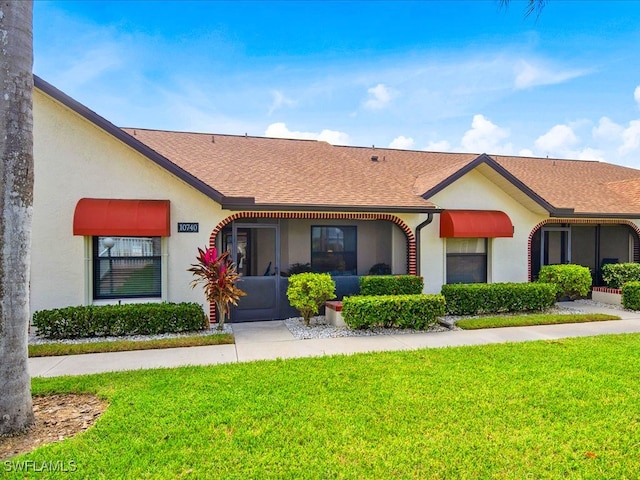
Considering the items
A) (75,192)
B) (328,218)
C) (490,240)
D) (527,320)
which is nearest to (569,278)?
(490,240)

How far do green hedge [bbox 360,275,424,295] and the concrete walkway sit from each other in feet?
6.63

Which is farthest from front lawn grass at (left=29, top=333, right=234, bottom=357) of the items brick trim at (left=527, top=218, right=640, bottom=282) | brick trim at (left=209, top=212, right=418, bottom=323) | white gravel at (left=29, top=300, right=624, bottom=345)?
brick trim at (left=527, top=218, right=640, bottom=282)

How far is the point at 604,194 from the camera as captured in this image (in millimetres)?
16438

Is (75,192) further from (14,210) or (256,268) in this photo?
(14,210)

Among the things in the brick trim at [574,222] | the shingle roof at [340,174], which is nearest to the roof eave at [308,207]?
the shingle roof at [340,174]

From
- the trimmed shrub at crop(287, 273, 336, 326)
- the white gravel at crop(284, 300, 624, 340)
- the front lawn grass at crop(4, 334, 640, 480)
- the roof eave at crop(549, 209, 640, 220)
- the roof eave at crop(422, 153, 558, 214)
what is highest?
the roof eave at crop(422, 153, 558, 214)

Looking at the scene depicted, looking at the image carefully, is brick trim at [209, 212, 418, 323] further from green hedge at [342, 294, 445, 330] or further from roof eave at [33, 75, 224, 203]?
green hedge at [342, 294, 445, 330]

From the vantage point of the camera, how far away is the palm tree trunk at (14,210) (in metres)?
4.31

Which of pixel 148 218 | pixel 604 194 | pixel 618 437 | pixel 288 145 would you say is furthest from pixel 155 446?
pixel 604 194

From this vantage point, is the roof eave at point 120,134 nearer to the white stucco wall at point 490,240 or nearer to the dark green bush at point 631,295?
the white stucco wall at point 490,240

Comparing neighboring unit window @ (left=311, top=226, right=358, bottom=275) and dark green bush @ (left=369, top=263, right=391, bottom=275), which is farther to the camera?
dark green bush @ (left=369, top=263, right=391, bottom=275)

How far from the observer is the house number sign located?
10258 mm

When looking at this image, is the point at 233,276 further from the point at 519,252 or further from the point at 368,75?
the point at 368,75

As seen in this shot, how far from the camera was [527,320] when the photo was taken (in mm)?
10578
